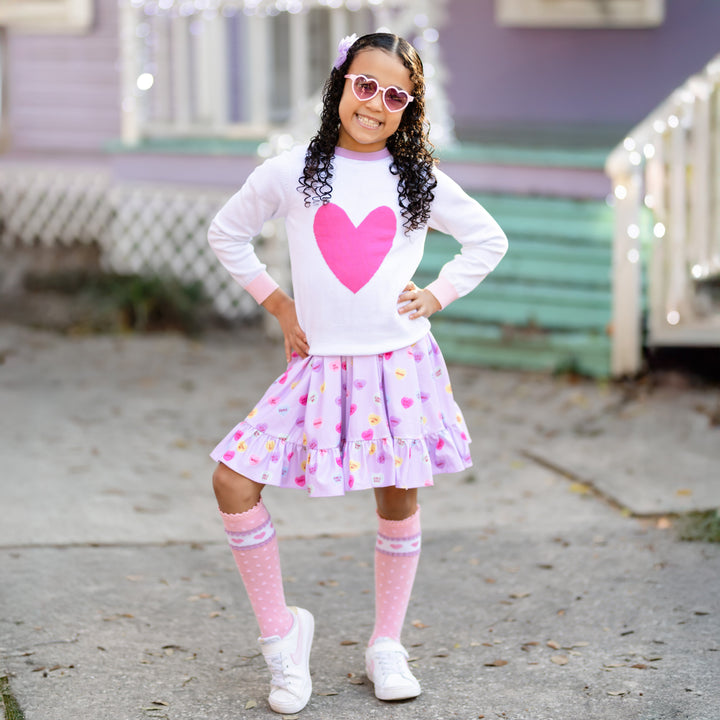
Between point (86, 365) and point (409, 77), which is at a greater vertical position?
point (409, 77)

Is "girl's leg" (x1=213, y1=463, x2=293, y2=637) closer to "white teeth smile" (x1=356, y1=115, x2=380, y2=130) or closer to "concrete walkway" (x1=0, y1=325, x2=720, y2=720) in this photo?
"concrete walkway" (x1=0, y1=325, x2=720, y2=720)

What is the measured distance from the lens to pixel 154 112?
8.99m

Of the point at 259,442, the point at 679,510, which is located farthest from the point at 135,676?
the point at 679,510

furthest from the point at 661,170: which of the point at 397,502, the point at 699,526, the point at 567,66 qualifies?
the point at 397,502

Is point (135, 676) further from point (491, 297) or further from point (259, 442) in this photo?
point (491, 297)

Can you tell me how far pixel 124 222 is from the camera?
862 centimetres

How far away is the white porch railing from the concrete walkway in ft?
1.00

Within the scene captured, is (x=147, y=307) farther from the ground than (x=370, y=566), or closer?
farther from the ground

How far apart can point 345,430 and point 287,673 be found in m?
0.60

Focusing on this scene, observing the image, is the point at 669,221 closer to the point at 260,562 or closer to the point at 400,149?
the point at 400,149

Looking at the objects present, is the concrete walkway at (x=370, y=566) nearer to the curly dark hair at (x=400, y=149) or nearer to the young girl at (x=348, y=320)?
the young girl at (x=348, y=320)

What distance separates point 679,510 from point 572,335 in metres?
2.21

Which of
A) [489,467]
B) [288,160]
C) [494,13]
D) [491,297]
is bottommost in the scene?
[489,467]

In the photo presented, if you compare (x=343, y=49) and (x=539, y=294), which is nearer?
(x=343, y=49)
